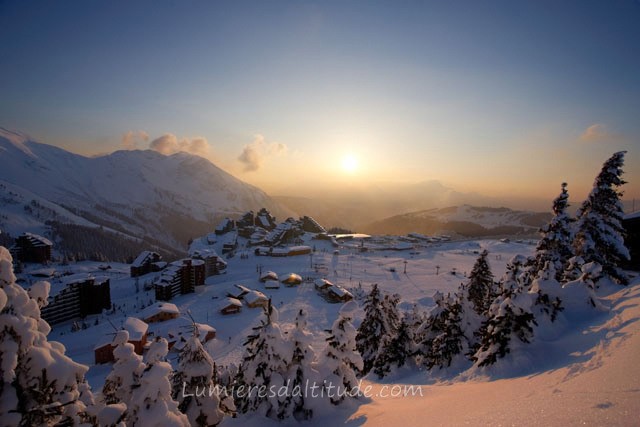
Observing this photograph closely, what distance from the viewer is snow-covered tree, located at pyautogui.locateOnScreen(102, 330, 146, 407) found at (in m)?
8.80

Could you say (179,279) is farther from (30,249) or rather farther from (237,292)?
(30,249)

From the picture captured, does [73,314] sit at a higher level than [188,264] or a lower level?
lower

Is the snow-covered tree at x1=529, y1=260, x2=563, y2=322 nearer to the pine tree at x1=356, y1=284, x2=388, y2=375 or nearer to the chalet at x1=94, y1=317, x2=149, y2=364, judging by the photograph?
the pine tree at x1=356, y1=284, x2=388, y2=375

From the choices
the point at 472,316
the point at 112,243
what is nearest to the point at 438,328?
the point at 472,316

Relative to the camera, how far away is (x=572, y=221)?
18312 millimetres

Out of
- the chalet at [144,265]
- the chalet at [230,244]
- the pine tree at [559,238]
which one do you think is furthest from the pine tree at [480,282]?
the chalet at [230,244]

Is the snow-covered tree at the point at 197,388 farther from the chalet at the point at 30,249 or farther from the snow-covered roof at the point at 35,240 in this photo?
the snow-covered roof at the point at 35,240

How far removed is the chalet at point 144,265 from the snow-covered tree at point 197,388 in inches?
2806

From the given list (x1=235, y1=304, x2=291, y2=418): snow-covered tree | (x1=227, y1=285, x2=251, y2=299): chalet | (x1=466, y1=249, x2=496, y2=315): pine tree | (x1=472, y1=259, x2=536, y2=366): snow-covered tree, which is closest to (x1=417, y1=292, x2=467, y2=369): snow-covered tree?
(x1=472, y1=259, x2=536, y2=366): snow-covered tree

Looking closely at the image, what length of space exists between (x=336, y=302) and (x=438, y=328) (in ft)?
100

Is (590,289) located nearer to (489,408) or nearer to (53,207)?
(489,408)

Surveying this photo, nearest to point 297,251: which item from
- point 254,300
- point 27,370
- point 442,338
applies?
point 254,300

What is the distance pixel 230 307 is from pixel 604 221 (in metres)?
41.6

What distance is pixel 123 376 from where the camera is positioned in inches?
353
